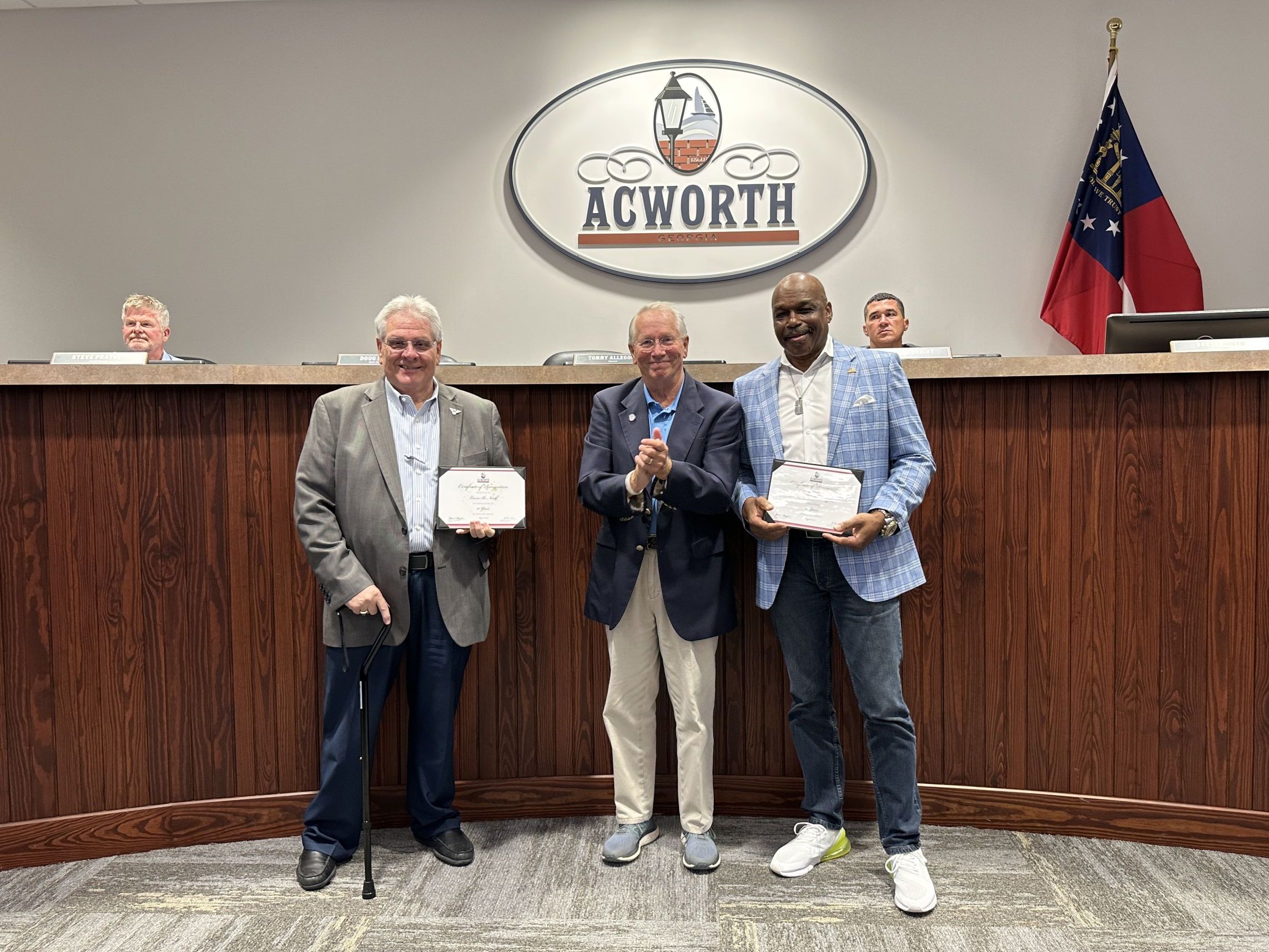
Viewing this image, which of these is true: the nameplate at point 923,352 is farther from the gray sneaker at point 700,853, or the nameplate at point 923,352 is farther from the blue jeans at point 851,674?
the gray sneaker at point 700,853

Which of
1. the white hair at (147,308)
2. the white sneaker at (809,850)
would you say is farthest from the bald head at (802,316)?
the white hair at (147,308)

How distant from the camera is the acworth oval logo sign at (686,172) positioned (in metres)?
4.41

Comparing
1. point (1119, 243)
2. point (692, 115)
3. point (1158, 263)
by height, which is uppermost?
point (692, 115)

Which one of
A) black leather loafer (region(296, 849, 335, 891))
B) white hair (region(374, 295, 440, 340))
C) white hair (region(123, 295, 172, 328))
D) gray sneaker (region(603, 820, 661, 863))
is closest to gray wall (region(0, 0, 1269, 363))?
white hair (region(123, 295, 172, 328))

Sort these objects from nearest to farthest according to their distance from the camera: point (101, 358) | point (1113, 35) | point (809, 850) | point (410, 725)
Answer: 1. point (809, 850)
2. point (410, 725)
3. point (101, 358)
4. point (1113, 35)

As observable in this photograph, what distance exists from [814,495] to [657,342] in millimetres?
550

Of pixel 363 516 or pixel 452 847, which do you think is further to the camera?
pixel 452 847

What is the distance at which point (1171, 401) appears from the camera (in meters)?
2.34

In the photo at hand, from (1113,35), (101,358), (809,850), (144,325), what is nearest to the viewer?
(809,850)

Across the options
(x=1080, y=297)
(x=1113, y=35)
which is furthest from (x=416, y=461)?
(x=1113, y=35)

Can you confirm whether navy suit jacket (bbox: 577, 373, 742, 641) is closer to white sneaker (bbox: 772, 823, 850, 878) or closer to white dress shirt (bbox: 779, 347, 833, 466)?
white dress shirt (bbox: 779, 347, 833, 466)

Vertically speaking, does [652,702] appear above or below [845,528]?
below

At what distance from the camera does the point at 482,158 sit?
451 centimetres

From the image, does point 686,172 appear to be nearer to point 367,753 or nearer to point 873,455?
point 873,455
